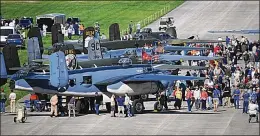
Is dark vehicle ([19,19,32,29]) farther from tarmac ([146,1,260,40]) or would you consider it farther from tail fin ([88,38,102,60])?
tail fin ([88,38,102,60])

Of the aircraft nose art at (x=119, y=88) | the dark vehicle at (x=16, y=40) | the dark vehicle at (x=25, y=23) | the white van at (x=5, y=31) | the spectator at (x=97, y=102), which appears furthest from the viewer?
the dark vehicle at (x=25, y=23)

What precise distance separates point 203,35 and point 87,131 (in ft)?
147

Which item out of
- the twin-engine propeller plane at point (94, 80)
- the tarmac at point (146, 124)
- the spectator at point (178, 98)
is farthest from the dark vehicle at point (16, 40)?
the spectator at point (178, 98)

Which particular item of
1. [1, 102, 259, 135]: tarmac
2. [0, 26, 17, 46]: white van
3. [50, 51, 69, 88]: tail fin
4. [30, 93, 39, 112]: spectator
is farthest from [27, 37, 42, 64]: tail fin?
[0, 26, 17, 46]: white van

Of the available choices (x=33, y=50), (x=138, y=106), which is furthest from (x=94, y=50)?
(x=138, y=106)

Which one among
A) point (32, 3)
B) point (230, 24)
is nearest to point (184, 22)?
point (230, 24)

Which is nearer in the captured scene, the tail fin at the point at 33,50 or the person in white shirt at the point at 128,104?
the person in white shirt at the point at 128,104

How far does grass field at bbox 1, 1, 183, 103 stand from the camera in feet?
343

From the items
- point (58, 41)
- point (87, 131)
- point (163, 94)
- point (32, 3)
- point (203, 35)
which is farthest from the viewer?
point (32, 3)

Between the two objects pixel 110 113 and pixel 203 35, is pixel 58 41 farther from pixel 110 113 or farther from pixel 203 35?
pixel 203 35

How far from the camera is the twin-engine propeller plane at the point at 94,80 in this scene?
5538 cm

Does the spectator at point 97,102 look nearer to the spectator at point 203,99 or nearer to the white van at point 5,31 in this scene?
the spectator at point 203,99

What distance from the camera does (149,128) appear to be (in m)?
51.5

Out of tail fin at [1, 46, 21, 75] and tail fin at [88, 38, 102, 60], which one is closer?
tail fin at [1, 46, 21, 75]
